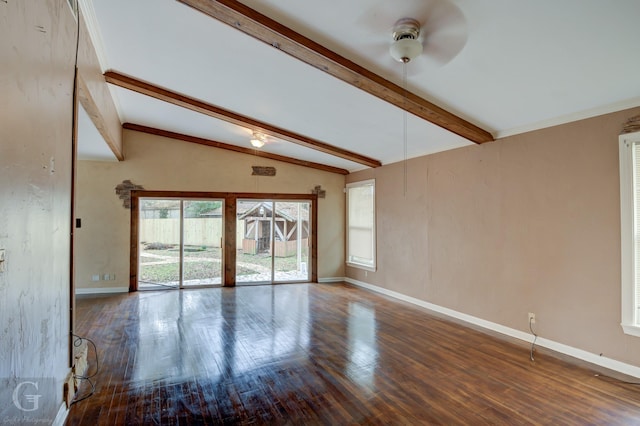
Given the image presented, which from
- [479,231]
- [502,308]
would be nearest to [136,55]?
[479,231]

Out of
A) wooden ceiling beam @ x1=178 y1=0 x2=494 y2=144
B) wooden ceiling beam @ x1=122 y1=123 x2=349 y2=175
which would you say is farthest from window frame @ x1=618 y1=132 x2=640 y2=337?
wooden ceiling beam @ x1=122 y1=123 x2=349 y2=175

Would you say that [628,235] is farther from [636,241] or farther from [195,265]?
[195,265]

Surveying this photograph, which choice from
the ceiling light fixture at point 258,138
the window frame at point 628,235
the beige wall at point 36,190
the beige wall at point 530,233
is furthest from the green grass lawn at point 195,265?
the window frame at point 628,235

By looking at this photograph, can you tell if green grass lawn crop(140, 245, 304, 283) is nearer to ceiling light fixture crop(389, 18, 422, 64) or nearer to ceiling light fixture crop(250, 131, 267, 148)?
ceiling light fixture crop(250, 131, 267, 148)

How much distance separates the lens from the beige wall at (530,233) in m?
3.37

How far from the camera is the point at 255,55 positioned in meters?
3.33

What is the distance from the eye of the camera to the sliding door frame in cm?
676

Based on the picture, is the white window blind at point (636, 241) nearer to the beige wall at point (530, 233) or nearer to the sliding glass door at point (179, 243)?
the beige wall at point (530, 233)

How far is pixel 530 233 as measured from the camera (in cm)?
404

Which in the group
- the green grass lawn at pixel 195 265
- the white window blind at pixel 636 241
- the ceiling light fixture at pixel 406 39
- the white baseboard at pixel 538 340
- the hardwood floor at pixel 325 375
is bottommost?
the hardwood floor at pixel 325 375

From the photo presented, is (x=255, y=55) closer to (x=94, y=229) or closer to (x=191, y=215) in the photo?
(x=191, y=215)

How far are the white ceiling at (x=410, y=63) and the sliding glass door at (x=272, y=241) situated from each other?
2961 millimetres

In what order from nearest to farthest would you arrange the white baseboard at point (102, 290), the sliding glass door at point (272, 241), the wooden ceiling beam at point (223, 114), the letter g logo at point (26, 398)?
the letter g logo at point (26, 398) < the wooden ceiling beam at point (223, 114) < the white baseboard at point (102, 290) < the sliding glass door at point (272, 241)

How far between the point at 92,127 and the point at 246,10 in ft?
9.51
